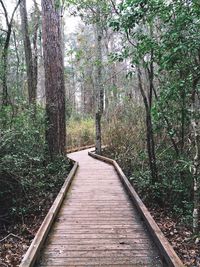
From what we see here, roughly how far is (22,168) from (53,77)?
165 inches

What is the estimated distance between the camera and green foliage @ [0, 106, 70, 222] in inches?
212

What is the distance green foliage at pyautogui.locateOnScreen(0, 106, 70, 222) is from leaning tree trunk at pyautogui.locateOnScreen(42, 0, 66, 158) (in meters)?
0.49

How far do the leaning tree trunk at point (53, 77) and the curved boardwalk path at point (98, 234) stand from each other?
287cm

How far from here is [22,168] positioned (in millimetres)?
5941

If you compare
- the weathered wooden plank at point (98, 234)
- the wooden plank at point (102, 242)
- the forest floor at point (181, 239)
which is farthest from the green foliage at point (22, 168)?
the forest floor at point (181, 239)

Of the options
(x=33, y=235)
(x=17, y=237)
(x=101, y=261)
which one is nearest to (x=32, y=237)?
(x=33, y=235)

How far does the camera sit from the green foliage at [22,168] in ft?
17.7

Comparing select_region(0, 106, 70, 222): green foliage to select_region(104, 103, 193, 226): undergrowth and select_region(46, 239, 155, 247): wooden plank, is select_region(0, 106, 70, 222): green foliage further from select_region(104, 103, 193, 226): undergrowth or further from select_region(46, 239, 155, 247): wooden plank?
select_region(104, 103, 193, 226): undergrowth

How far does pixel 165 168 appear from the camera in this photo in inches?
284

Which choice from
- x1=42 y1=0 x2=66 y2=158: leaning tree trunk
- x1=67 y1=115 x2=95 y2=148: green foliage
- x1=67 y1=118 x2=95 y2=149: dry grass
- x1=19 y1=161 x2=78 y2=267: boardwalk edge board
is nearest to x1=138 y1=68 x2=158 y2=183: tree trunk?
x1=19 y1=161 x2=78 y2=267: boardwalk edge board

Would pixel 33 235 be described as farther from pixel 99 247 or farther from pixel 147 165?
pixel 147 165

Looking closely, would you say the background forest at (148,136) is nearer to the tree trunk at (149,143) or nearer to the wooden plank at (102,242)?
the tree trunk at (149,143)

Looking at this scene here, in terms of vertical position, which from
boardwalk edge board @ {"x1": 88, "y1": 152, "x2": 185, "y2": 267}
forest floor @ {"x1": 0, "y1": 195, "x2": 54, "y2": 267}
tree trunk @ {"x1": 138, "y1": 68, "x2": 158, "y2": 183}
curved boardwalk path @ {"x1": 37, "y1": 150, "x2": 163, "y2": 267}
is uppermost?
tree trunk @ {"x1": 138, "y1": 68, "x2": 158, "y2": 183}

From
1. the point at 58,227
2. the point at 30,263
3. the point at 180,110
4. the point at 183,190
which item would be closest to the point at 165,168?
the point at 183,190
